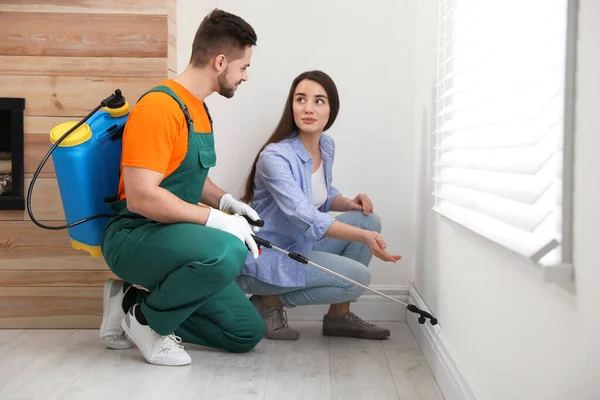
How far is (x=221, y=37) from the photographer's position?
250cm

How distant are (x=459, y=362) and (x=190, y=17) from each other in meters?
1.95

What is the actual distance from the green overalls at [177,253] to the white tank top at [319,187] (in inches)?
22.7

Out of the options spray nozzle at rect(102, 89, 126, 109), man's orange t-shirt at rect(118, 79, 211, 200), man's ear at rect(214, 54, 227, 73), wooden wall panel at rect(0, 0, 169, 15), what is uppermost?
wooden wall panel at rect(0, 0, 169, 15)

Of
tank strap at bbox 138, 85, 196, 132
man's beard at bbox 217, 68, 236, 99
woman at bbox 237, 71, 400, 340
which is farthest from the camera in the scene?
woman at bbox 237, 71, 400, 340

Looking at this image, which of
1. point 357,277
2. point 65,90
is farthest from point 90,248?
point 357,277

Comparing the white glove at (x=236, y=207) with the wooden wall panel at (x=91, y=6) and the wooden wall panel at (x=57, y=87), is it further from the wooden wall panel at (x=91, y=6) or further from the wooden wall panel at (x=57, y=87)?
the wooden wall panel at (x=91, y=6)

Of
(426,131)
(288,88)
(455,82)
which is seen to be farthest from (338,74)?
(455,82)

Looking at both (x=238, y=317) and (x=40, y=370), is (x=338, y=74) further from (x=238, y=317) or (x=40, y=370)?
(x=40, y=370)

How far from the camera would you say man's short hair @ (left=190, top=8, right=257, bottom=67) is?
8.16 ft

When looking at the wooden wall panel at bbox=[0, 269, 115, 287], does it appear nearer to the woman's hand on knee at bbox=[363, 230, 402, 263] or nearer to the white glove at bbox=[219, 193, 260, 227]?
the white glove at bbox=[219, 193, 260, 227]

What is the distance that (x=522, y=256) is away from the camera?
1388mm

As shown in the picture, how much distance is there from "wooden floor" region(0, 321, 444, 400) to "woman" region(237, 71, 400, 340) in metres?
0.15

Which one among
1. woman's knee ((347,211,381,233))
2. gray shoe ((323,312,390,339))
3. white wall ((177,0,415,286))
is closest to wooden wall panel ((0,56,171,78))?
white wall ((177,0,415,286))

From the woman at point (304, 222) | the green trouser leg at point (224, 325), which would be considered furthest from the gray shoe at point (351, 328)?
the green trouser leg at point (224, 325)
